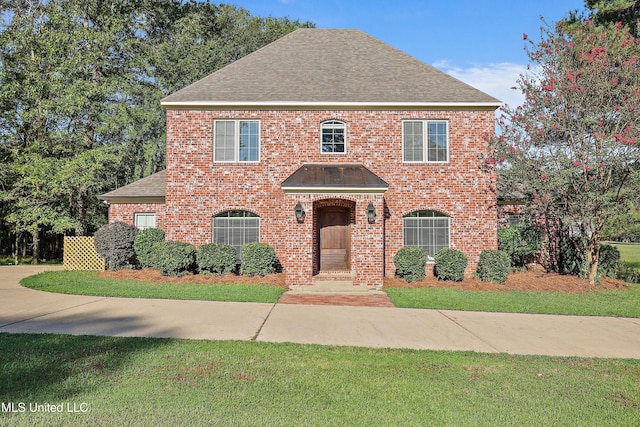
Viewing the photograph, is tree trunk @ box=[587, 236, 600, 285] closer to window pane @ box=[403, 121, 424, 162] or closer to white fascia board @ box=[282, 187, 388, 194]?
window pane @ box=[403, 121, 424, 162]

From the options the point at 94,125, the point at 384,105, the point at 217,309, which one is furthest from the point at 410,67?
the point at 94,125

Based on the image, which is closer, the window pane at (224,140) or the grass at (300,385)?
the grass at (300,385)

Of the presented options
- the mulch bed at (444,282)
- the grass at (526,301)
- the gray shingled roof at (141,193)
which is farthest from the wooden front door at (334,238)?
the gray shingled roof at (141,193)

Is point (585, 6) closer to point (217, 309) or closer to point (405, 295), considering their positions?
point (405, 295)

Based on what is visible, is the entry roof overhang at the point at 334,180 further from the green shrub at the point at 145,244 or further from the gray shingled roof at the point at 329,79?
the green shrub at the point at 145,244

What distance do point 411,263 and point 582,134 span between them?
652cm

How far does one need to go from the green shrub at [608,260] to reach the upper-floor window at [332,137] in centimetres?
954

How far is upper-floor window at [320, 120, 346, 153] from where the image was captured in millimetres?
13906

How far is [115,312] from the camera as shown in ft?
26.2

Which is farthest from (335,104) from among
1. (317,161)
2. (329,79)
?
(317,161)

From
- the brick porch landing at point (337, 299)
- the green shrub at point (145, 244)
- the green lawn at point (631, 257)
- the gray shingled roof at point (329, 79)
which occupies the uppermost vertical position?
the gray shingled roof at point (329, 79)

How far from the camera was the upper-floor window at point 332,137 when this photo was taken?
1391 cm

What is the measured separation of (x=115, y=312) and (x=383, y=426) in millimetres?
6475

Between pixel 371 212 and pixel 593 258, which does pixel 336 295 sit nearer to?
pixel 371 212
